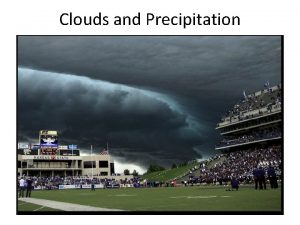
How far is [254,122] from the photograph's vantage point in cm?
6988

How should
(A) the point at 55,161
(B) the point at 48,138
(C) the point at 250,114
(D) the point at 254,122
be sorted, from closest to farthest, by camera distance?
(D) the point at 254,122, (C) the point at 250,114, (B) the point at 48,138, (A) the point at 55,161

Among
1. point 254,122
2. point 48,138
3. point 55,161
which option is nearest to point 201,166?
point 254,122

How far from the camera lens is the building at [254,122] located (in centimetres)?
6372

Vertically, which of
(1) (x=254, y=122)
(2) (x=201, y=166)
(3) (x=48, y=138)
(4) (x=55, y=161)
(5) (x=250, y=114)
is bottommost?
(4) (x=55, y=161)

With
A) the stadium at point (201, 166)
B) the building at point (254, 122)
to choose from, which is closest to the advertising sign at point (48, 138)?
the stadium at point (201, 166)

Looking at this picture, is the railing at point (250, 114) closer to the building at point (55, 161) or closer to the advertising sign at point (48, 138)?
the building at point (55, 161)

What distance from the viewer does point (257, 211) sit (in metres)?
16.1

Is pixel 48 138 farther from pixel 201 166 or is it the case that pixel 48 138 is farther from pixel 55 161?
pixel 201 166

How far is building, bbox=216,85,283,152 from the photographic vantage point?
6372 cm

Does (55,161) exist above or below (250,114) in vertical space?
below

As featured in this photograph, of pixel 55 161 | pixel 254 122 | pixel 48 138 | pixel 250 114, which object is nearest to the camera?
pixel 254 122

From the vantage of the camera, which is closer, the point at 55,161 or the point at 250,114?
the point at 250,114

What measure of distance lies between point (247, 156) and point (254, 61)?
16.6 meters

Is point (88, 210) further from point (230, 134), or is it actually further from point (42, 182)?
point (230, 134)
